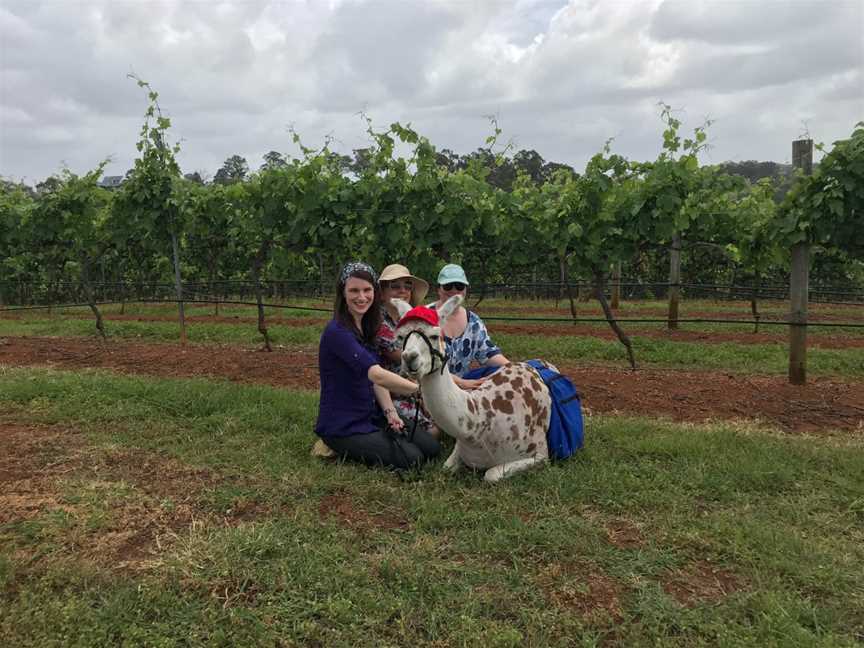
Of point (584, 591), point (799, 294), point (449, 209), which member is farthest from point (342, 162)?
point (584, 591)

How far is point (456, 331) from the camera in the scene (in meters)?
4.32

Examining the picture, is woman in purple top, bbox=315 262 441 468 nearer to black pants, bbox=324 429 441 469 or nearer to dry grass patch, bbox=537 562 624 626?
black pants, bbox=324 429 441 469

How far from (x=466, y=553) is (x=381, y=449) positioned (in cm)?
122

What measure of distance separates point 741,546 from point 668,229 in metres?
5.57

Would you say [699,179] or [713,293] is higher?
[699,179]

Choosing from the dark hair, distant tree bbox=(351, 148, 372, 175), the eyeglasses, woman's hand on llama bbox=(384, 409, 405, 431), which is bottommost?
woman's hand on llama bbox=(384, 409, 405, 431)

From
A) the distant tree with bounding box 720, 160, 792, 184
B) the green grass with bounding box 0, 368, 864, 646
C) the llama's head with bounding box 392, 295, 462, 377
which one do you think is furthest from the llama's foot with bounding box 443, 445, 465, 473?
the distant tree with bounding box 720, 160, 792, 184

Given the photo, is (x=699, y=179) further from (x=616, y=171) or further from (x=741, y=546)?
(x=741, y=546)

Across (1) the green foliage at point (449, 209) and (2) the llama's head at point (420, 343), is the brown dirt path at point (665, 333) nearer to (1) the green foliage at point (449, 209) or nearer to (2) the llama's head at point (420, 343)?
(1) the green foliage at point (449, 209)

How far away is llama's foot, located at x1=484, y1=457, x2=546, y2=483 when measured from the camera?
3824 mm

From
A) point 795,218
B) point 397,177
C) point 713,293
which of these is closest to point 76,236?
point 397,177

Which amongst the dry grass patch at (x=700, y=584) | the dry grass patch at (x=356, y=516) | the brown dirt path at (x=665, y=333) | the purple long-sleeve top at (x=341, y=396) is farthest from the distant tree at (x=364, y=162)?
the dry grass patch at (x=700, y=584)

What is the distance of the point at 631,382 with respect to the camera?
6.85 meters

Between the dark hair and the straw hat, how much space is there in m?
0.26
